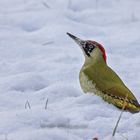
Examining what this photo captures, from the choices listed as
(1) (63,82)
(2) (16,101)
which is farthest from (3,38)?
(2) (16,101)

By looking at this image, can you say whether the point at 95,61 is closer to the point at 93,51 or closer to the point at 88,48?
the point at 93,51

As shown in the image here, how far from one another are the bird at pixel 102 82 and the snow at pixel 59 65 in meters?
0.18

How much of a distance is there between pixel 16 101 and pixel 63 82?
97cm

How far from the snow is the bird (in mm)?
182

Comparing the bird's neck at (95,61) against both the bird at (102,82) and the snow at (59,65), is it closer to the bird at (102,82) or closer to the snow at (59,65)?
the bird at (102,82)

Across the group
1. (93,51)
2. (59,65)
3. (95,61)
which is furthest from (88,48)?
(59,65)

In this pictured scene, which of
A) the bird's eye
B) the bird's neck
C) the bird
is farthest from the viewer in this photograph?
the bird's eye

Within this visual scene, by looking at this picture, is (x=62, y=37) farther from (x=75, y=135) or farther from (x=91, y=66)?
(x=75, y=135)

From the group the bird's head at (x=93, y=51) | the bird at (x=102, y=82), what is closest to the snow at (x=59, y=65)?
the bird at (x=102, y=82)

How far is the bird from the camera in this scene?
5.38 m

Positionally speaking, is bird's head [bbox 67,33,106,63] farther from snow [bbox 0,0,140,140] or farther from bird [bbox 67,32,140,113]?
snow [bbox 0,0,140,140]

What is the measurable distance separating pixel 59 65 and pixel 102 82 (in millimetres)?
1339

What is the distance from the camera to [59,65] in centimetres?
701

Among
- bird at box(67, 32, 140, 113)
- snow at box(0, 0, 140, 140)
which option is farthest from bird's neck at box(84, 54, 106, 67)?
snow at box(0, 0, 140, 140)
